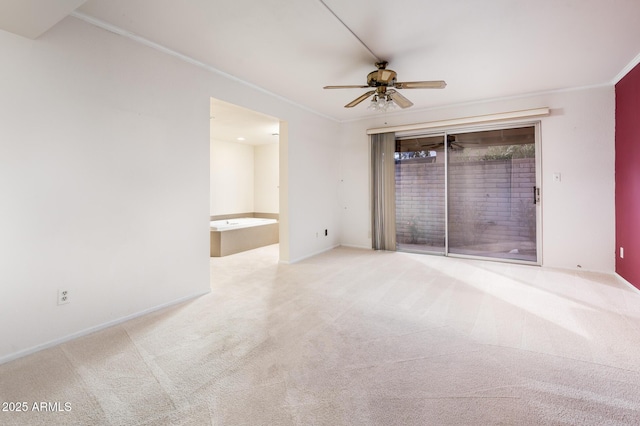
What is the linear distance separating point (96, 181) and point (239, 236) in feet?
10.6

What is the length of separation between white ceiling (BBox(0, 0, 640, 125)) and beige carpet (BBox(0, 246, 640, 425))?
2455mm

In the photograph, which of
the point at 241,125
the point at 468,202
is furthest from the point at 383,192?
the point at 241,125

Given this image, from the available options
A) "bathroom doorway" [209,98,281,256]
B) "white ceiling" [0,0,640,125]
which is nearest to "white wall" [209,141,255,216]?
"bathroom doorway" [209,98,281,256]

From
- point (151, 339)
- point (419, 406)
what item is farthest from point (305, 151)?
point (419, 406)

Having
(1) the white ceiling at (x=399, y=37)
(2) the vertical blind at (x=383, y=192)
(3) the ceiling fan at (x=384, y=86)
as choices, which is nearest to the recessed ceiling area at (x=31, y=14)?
(1) the white ceiling at (x=399, y=37)

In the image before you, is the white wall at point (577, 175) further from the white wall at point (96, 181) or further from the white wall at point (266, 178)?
the white wall at point (266, 178)

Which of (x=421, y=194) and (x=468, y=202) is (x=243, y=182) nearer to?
(x=421, y=194)

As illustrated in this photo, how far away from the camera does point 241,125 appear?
5281mm

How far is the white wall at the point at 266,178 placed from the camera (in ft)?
23.6

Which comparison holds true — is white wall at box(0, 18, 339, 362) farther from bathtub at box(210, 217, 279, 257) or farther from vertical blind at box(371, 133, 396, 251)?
vertical blind at box(371, 133, 396, 251)

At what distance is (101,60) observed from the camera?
237 centimetres

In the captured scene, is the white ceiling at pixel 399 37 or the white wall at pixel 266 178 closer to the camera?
the white ceiling at pixel 399 37

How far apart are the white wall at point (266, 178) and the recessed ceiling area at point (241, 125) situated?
305mm

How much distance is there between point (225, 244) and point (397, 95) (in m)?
3.69
